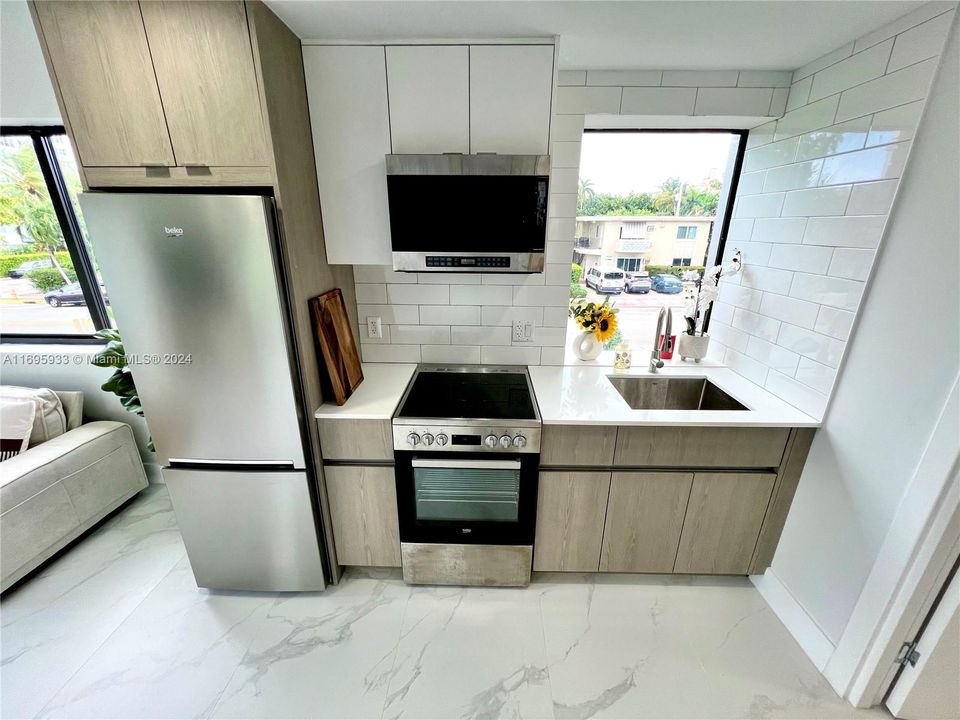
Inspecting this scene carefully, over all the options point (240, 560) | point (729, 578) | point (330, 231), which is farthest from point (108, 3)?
point (729, 578)

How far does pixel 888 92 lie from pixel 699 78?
68 cm

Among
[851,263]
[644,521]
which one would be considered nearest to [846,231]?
[851,263]

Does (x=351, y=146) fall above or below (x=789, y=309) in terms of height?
above

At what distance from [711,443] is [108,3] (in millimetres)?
2519

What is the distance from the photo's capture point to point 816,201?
1482 mm

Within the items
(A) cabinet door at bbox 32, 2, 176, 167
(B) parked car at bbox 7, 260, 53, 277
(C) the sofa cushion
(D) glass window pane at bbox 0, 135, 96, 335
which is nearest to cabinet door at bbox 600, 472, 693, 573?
(A) cabinet door at bbox 32, 2, 176, 167

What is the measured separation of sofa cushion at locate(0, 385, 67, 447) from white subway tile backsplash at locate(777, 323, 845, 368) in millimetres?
3798

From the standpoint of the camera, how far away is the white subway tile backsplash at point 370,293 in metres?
1.96

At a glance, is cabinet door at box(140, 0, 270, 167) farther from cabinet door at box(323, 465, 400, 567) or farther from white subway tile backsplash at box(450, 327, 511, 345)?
cabinet door at box(323, 465, 400, 567)

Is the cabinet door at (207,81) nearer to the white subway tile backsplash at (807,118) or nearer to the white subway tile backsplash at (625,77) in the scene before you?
the white subway tile backsplash at (625,77)

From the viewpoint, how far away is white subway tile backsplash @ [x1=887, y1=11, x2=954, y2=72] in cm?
108

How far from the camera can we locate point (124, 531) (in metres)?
2.13

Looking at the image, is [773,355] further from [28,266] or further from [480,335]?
[28,266]

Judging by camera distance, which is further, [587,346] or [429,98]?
[587,346]
